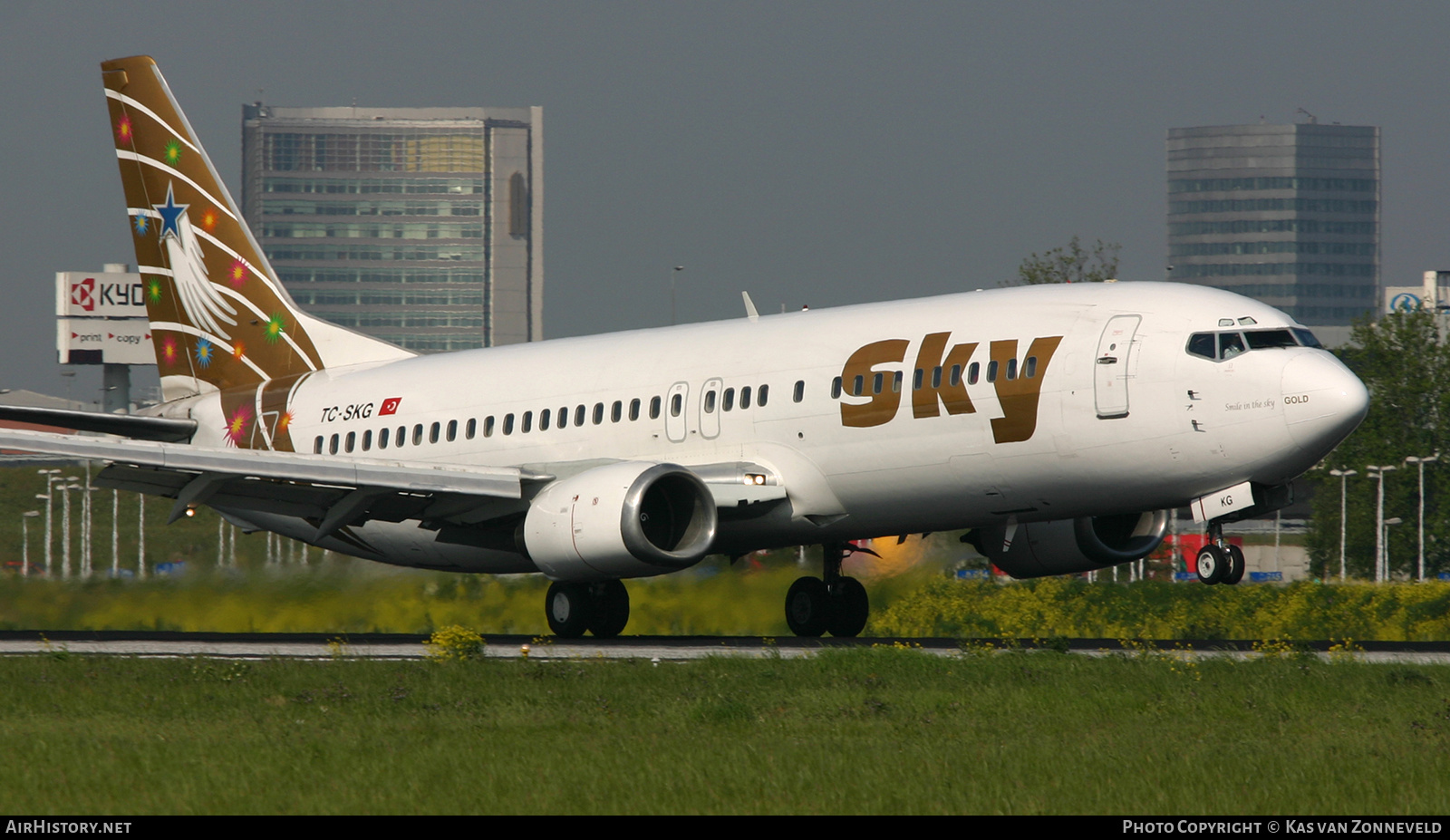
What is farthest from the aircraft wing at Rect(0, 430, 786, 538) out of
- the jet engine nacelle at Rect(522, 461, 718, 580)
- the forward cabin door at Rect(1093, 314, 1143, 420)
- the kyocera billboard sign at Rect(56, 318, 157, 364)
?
the kyocera billboard sign at Rect(56, 318, 157, 364)

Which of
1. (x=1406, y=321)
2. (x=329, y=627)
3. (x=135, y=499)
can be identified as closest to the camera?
(x=329, y=627)

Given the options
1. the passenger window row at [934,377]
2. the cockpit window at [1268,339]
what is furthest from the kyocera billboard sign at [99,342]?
the cockpit window at [1268,339]

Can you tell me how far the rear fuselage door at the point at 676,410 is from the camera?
25969 millimetres

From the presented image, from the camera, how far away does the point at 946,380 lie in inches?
913

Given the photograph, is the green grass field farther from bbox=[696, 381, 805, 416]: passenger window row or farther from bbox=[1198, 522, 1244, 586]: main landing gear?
bbox=[696, 381, 805, 416]: passenger window row

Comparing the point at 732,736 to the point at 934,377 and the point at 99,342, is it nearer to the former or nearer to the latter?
the point at 934,377

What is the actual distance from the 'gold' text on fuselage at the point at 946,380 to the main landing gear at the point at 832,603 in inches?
162

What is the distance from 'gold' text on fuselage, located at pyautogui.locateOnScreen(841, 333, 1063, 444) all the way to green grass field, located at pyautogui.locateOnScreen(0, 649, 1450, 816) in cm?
373

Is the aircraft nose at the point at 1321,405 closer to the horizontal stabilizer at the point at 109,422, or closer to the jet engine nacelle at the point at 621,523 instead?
the jet engine nacelle at the point at 621,523

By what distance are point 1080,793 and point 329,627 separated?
21.0 m

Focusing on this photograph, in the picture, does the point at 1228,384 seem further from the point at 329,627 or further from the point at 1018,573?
the point at 329,627

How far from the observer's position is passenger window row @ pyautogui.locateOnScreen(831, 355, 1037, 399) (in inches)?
894

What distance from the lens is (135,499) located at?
98.4m
